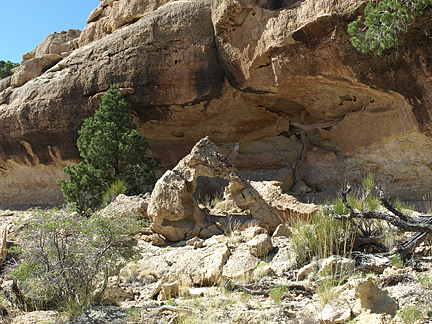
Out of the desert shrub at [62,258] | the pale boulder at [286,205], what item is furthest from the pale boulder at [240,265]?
the pale boulder at [286,205]

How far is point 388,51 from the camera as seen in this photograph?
7688 millimetres

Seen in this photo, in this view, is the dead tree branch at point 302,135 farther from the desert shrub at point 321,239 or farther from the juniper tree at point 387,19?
the desert shrub at point 321,239

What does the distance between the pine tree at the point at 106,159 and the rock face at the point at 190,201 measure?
11.5ft

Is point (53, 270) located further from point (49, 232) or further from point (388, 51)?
point (388, 51)

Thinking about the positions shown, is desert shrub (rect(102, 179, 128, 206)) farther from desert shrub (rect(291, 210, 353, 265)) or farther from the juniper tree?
the juniper tree

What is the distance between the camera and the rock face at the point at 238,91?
27.2 feet

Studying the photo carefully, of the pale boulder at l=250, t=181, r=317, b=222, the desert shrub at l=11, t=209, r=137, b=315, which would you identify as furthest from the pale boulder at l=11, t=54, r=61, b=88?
the desert shrub at l=11, t=209, r=137, b=315

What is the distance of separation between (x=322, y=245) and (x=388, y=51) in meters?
5.11

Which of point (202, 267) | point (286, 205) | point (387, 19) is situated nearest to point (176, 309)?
point (202, 267)

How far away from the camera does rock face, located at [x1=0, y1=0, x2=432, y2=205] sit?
8297 mm

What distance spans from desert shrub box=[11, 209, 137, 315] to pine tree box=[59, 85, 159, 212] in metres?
5.26

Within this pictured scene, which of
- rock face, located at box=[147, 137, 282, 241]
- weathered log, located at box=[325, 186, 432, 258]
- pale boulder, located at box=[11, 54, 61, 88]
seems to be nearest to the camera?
weathered log, located at box=[325, 186, 432, 258]

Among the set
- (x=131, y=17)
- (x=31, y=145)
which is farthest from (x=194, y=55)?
(x=31, y=145)

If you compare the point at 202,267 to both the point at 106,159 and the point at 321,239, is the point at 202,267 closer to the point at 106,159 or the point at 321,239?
the point at 321,239
